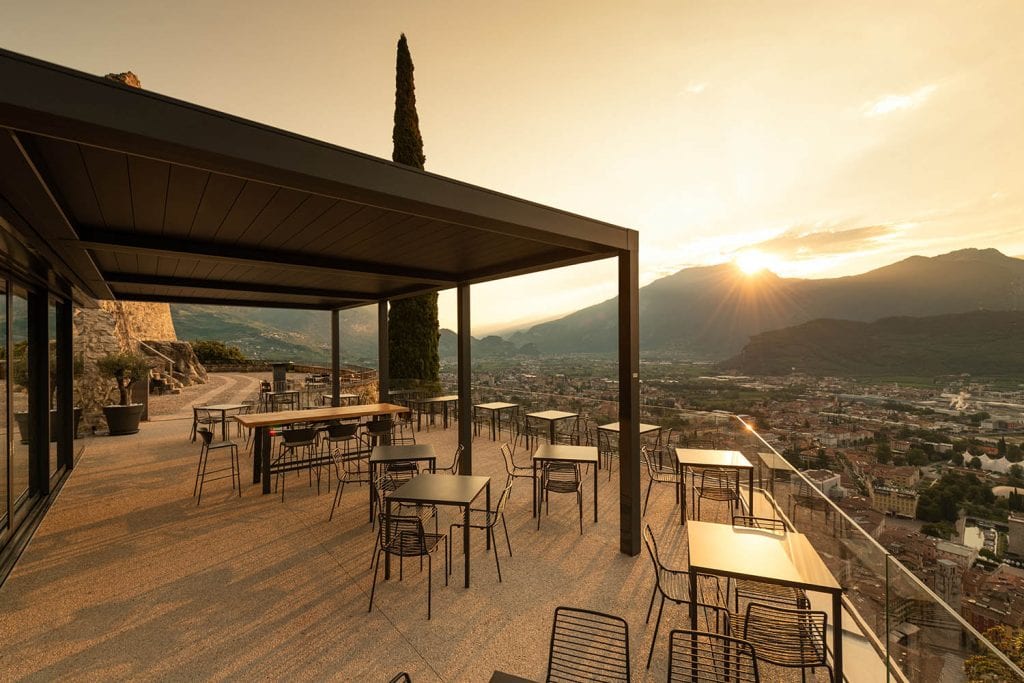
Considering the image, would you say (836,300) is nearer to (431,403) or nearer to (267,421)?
(431,403)

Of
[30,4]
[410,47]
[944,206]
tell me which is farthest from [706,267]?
[30,4]

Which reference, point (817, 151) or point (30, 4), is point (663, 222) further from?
point (30, 4)

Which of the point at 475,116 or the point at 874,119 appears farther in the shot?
the point at 874,119

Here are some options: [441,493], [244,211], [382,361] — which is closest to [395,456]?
[441,493]

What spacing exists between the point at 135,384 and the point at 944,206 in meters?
28.7

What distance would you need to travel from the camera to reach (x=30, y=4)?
7.50m

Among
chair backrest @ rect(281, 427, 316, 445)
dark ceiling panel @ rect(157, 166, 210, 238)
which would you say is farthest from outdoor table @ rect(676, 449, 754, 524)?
dark ceiling panel @ rect(157, 166, 210, 238)

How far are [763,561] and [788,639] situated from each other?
1.25 ft

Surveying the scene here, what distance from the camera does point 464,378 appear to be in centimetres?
671

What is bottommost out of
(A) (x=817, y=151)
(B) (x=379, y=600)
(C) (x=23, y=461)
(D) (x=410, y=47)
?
(B) (x=379, y=600)

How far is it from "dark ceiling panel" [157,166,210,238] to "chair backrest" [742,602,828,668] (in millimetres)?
4184

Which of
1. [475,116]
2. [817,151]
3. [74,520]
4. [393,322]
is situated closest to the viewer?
[74,520]

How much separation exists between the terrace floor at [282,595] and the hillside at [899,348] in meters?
20.5

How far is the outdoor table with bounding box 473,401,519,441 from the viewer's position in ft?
29.2
